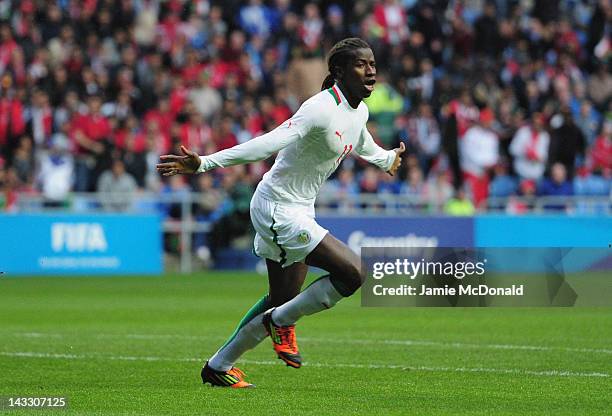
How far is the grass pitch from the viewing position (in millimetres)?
8953

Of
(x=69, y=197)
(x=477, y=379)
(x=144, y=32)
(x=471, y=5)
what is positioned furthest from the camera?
(x=471, y=5)

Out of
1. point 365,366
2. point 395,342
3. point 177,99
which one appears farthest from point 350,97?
point 177,99

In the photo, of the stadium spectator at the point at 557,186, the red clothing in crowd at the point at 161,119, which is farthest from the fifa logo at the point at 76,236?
the stadium spectator at the point at 557,186

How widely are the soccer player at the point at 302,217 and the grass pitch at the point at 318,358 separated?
438 millimetres

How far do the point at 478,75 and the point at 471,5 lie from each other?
271 centimetres

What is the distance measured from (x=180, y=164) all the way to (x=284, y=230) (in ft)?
3.31

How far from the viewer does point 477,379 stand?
405 inches

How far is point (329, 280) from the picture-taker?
9477mm

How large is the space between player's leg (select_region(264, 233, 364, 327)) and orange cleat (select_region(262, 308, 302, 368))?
12cm

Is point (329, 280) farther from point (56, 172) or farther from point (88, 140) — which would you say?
point (88, 140)

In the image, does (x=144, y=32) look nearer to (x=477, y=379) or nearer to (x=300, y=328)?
(x=300, y=328)

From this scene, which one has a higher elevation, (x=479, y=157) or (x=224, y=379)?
(x=479, y=157)

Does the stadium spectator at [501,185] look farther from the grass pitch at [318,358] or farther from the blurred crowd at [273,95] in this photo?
the grass pitch at [318,358]

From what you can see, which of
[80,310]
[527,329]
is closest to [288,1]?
[80,310]
